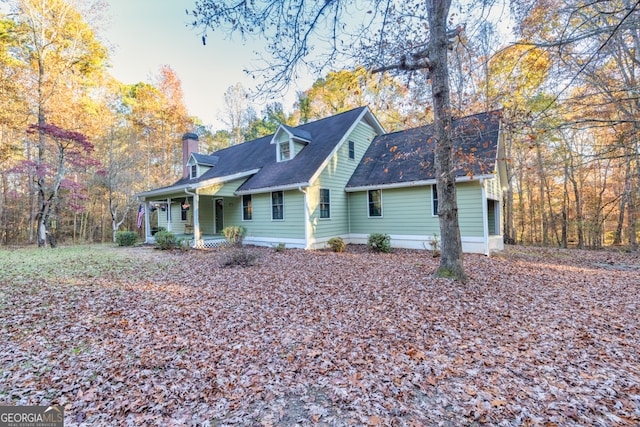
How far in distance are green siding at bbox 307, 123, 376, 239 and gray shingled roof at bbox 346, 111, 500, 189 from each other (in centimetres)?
49

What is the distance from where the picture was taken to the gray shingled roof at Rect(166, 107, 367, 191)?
495 inches

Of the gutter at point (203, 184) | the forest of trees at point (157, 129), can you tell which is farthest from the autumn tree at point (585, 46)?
the gutter at point (203, 184)

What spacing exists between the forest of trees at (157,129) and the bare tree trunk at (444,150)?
696mm

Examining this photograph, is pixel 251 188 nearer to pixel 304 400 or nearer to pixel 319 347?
pixel 319 347

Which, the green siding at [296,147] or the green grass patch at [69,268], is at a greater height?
the green siding at [296,147]

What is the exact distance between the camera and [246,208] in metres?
14.3

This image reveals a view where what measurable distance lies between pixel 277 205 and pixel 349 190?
3.47 meters

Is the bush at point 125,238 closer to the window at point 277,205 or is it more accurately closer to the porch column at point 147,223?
the porch column at point 147,223

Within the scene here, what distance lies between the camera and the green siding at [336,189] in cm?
1215

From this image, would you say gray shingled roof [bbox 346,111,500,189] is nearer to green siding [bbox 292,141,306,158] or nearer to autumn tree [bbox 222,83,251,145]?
green siding [bbox 292,141,306,158]

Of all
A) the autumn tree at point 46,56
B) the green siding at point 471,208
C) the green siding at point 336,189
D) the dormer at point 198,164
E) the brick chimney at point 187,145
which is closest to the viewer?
the green siding at point 471,208

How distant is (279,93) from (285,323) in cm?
371

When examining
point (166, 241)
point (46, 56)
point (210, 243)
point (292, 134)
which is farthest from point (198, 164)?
point (46, 56)

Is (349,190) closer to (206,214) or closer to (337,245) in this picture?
(337,245)
